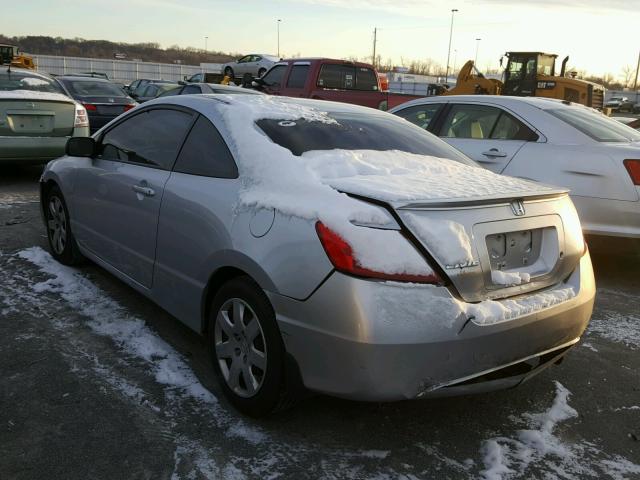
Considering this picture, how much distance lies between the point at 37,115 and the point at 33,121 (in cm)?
10

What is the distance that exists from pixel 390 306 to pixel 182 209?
143cm

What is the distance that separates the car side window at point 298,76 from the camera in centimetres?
1323

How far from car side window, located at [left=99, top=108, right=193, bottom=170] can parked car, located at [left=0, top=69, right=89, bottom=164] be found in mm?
4063

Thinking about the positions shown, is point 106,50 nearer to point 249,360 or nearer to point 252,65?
point 252,65

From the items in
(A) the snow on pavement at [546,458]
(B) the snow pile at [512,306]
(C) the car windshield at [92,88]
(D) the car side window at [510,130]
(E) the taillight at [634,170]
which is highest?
(C) the car windshield at [92,88]

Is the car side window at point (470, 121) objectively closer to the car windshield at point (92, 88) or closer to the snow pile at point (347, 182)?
the snow pile at point (347, 182)

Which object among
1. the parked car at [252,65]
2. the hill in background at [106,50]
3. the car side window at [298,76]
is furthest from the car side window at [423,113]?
the hill in background at [106,50]

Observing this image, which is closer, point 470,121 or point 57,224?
point 57,224

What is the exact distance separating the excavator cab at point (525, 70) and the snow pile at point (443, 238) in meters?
18.6

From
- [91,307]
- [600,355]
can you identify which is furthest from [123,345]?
[600,355]

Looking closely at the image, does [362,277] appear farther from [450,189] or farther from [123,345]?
[123,345]

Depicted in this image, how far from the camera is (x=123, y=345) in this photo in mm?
3459

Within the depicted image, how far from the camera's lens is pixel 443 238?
2311mm

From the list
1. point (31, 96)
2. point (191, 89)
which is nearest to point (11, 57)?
point (191, 89)
